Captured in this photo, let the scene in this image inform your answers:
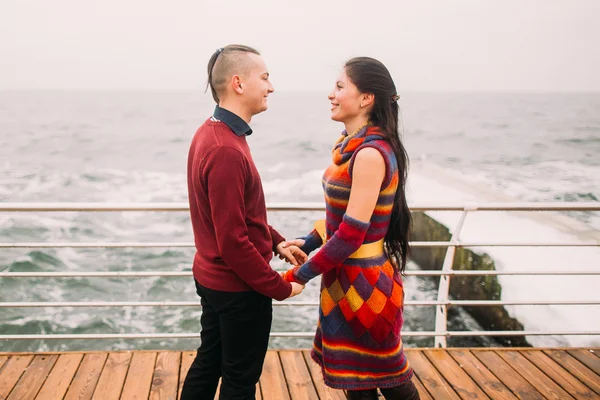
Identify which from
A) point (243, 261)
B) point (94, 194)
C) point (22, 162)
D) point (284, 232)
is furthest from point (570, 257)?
point (22, 162)

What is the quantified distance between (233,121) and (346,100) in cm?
38

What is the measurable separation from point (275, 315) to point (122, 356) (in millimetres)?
5779

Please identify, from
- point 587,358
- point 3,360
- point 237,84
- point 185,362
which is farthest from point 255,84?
point 587,358

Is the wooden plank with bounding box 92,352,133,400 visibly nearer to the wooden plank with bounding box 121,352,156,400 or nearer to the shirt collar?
the wooden plank with bounding box 121,352,156,400

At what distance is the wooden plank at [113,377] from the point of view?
242 centimetres

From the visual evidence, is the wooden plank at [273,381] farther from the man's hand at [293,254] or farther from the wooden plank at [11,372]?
the wooden plank at [11,372]

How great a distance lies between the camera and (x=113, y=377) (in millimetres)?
2568

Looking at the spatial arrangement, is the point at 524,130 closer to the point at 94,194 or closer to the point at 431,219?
the point at 94,194

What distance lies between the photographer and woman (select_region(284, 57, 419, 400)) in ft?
5.24

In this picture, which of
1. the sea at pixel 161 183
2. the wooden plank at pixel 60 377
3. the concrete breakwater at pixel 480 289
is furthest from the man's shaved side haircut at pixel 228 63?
the concrete breakwater at pixel 480 289

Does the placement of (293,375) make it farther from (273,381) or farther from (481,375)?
(481,375)

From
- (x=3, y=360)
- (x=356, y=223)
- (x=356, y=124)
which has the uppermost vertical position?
(x=356, y=124)

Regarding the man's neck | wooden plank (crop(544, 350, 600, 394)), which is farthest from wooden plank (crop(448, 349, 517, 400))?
the man's neck

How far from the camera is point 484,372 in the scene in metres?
2.73
